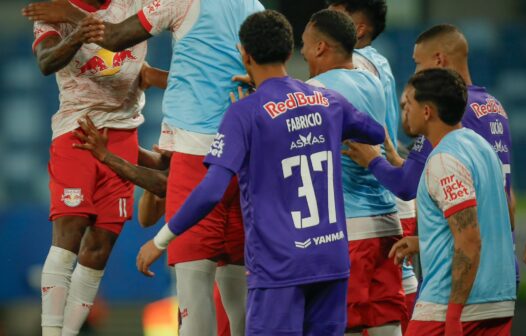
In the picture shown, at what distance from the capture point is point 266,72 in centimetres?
548

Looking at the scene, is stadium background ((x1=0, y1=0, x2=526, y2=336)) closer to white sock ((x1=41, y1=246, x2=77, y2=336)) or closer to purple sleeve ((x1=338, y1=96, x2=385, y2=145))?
white sock ((x1=41, y1=246, x2=77, y2=336))

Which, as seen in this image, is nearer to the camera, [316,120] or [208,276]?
[316,120]

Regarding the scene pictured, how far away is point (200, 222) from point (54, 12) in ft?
4.97

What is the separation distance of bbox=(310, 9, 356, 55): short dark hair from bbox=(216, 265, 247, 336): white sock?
1.36 m

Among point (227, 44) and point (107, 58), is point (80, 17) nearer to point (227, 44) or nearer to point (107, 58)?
point (107, 58)

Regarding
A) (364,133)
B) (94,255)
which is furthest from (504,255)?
(94,255)

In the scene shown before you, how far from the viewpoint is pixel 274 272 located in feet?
17.6

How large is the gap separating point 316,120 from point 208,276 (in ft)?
3.92

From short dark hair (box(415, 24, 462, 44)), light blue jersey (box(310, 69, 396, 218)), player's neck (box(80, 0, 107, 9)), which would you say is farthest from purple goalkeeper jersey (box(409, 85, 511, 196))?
player's neck (box(80, 0, 107, 9))

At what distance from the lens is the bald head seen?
21.7ft

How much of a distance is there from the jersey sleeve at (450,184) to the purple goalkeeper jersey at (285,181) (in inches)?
18.6

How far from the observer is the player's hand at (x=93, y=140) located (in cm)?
653

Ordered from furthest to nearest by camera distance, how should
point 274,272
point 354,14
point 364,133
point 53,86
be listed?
point 53,86, point 354,14, point 364,133, point 274,272

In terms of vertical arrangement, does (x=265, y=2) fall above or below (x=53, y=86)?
above
